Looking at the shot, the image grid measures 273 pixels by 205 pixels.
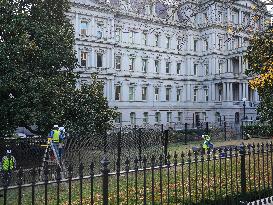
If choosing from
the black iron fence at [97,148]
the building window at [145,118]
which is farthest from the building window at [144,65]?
the black iron fence at [97,148]

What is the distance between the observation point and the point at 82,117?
17984mm

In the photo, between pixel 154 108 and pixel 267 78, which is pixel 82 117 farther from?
pixel 154 108

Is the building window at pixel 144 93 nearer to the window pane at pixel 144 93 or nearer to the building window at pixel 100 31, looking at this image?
the window pane at pixel 144 93

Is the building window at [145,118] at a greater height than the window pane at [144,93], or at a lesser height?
lesser

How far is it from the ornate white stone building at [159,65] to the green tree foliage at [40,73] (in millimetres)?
19657

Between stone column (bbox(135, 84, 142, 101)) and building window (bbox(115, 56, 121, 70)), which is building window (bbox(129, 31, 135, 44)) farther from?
stone column (bbox(135, 84, 142, 101))

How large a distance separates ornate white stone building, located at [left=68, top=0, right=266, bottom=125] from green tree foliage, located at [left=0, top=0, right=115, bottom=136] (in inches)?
774

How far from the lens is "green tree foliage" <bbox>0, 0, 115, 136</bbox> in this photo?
609 inches

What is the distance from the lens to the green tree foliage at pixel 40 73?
15469 mm

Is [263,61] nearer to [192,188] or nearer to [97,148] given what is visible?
[192,188]

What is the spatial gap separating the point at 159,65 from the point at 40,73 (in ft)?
105

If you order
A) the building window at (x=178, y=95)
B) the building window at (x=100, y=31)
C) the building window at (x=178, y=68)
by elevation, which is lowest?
the building window at (x=178, y=95)

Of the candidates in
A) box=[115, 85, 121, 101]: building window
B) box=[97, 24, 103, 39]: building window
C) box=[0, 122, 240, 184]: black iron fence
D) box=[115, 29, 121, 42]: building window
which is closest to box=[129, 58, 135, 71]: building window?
box=[115, 29, 121, 42]: building window

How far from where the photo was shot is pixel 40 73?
648 inches
